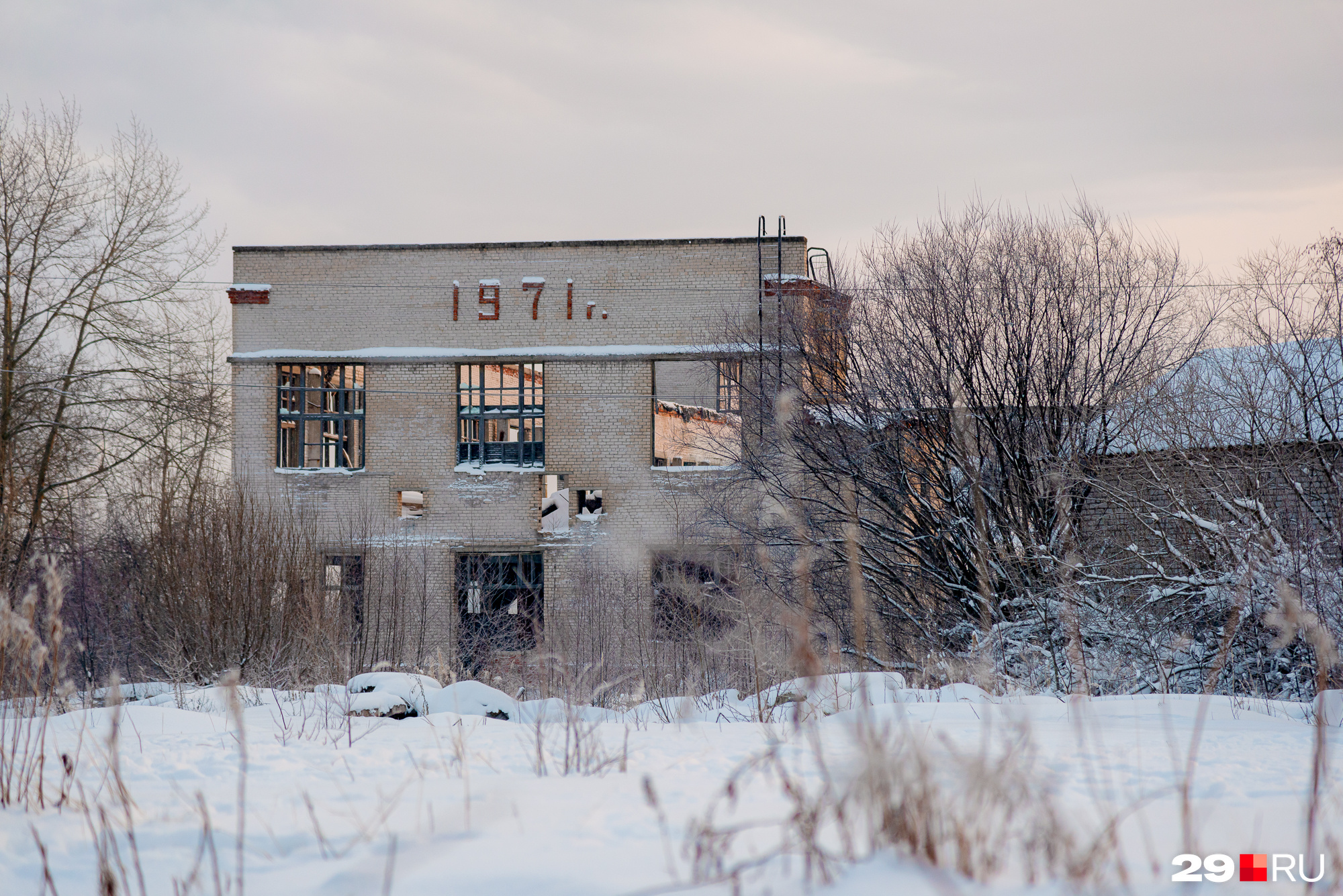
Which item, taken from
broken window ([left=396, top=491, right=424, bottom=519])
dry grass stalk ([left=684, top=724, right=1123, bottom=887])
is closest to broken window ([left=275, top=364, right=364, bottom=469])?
broken window ([left=396, top=491, right=424, bottom=519])

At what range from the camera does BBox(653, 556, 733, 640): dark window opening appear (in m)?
15.2

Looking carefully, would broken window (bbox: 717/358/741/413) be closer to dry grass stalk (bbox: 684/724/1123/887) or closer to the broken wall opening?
the broken wall opening

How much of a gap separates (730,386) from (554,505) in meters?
5.25

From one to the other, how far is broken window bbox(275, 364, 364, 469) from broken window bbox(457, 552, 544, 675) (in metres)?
3.73

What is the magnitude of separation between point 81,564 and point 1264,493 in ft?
61.3

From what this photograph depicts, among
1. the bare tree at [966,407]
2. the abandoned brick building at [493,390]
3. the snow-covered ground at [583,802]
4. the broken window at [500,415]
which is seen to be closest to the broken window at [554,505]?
the abandoned brick building at [493,390]

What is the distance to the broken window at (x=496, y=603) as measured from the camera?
17062 millimetres

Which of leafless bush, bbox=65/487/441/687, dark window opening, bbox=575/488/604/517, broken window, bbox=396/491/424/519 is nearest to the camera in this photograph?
leafless bush, bbox=65/487/441/687

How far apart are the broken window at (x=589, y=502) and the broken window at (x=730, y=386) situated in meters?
3.51

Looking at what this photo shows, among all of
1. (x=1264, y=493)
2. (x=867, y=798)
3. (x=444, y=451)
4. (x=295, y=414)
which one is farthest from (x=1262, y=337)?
(x=295, y=414)

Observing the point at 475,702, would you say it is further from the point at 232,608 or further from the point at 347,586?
the point at 347,586

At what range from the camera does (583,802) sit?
335cm

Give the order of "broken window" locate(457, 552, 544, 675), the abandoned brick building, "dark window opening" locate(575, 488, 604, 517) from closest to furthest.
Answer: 1. "broken window" locate(457, 552, 544, 675)
2. the abandoned brick building
3. "dark window opening" locate(575, 488, 604, 517)

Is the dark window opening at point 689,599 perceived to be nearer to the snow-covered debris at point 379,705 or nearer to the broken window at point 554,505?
the broken window at point 554,505
